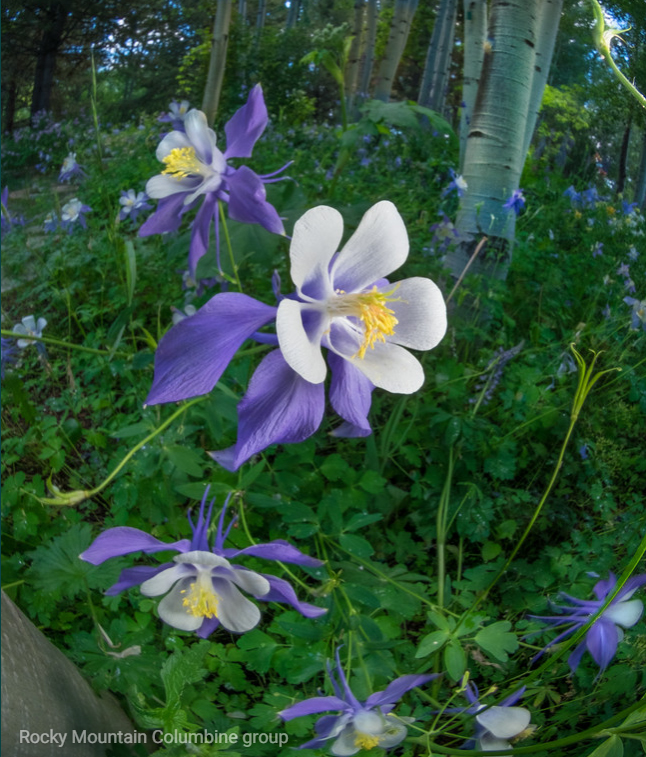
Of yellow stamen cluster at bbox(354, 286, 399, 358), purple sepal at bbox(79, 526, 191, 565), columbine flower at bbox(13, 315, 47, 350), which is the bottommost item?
purple sepal at bbox(79, 526, 191, 565)

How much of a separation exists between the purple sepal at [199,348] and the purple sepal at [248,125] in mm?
172

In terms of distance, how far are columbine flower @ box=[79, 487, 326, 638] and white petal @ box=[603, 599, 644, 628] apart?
0.21m

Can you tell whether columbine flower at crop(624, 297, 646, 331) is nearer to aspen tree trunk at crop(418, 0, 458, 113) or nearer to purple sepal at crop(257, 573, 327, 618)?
aspen tree trunk at crop(418, 0, 458, 113)

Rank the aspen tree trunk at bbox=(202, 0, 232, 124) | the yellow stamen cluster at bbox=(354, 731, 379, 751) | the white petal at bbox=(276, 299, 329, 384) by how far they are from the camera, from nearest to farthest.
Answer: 1. the white petal at bbox=(276, 299, 329, 384)
2. the yellow stamen cluster at bbox=(354, 731, 379, 751)
3. the aspen tree trunk at bbox=(202, 0, 232, 124)

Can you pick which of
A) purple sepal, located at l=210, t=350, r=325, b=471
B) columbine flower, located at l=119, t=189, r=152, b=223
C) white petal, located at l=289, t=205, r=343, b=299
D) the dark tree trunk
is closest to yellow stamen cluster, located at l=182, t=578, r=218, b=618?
purple sepal, located at l=210, t=350, r=325, b=471

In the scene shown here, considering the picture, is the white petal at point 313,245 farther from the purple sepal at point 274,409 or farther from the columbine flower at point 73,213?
the columbine flower at point 73,213

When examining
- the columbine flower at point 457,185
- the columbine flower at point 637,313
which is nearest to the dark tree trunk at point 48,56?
the columbine flower at point 457,185

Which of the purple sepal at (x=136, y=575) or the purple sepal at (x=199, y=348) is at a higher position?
the purple sepal at (x=199, y=348)

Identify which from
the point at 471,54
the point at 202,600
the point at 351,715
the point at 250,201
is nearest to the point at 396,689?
the point at 351,715

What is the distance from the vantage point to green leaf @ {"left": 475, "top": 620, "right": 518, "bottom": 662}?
51cm

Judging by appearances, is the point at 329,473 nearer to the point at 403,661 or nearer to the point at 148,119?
the point at 403,661

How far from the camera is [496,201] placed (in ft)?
1.82

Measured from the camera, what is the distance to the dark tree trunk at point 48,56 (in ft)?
2.04

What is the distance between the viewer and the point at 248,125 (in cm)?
54
